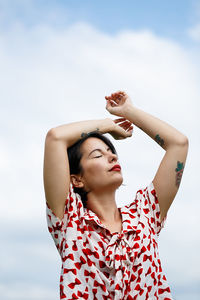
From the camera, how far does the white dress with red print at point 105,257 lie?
108 inches

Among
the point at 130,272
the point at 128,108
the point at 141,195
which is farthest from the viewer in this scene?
the point at 128,108

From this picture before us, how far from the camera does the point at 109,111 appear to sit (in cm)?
360

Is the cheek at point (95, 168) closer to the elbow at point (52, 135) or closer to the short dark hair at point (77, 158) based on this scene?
the short dark hair at point (77, 158)

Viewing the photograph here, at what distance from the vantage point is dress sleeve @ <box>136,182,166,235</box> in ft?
10.3

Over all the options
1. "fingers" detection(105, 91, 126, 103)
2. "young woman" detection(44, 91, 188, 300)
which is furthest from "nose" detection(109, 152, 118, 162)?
"fingers" detection(105, 91, 126, 103)

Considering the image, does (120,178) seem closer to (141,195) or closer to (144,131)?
(141,195)

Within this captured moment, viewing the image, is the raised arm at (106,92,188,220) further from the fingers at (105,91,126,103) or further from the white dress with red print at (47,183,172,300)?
the white dress with red print at (47,183,172,300)

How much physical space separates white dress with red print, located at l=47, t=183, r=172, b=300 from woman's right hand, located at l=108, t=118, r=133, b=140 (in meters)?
0.65

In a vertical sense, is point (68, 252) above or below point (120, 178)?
below

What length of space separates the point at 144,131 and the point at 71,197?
84 cm

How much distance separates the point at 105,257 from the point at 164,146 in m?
1.03

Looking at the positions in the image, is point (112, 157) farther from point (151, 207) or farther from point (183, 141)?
point (183, 141)

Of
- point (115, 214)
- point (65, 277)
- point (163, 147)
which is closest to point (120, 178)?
point (115, 214)

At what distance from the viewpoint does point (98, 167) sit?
3059mm
